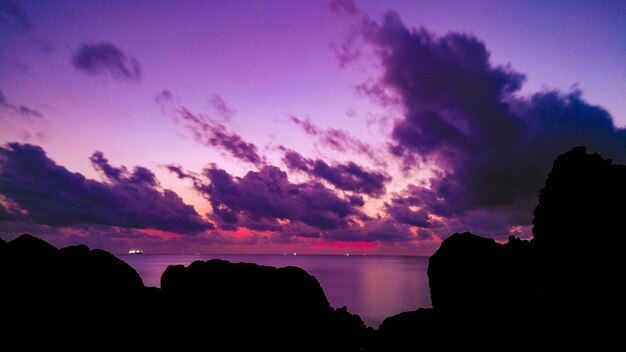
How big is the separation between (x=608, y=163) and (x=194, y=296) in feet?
93.3

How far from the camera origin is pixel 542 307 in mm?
21828

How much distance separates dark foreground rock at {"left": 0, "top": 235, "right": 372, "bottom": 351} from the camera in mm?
16938

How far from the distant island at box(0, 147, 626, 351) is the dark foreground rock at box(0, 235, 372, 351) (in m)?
0.06

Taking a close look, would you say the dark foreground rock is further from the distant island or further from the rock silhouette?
the rock silhouette

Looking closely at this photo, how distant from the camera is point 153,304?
67.5 ft

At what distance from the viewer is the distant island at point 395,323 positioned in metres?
17.8

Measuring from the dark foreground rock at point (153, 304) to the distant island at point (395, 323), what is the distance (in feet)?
0.18

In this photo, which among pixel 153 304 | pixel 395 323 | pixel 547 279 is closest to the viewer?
pixel 153 304

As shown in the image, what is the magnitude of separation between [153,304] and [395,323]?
18112 millimetres

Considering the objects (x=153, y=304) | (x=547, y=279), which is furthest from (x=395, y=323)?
(x=153, y=304)

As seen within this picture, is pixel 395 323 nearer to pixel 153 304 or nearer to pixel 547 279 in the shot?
pixel 547 279

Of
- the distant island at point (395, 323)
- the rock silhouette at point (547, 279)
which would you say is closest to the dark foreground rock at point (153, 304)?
the distant island at point (395, 323)

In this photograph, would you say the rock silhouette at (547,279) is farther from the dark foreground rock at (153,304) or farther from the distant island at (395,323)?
the dark foreground rock at (153,304)

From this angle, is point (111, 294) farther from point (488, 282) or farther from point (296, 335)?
point (488, 282)
